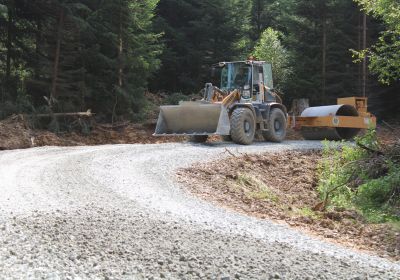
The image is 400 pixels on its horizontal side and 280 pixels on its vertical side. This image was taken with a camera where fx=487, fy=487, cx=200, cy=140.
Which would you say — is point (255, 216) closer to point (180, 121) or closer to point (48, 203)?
point (48, 203)

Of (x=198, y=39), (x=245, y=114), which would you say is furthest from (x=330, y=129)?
(x=198, y=39)

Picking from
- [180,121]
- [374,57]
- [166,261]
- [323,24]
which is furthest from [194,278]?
[323,24]

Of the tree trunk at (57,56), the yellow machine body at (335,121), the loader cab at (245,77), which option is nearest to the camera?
the loader cab at (245,77)

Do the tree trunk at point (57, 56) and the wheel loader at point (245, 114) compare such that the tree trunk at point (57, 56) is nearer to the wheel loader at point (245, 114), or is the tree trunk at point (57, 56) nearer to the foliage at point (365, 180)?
the wheel loader at point (245, 114)

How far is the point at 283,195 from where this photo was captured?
33.6ft

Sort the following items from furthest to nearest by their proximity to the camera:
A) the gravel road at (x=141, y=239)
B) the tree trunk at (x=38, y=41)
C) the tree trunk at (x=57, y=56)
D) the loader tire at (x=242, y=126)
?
the tree trunk at (x=38, y=41)
the tree trunk at (x=57, y=56)
the loader tire at (x=242, y=126)
the gravel road at (x=141, y=239)

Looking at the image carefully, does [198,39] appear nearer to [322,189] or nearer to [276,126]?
[276,126]

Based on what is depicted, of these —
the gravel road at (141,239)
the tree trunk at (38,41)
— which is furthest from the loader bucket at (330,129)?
the tree trunk at (38,41)

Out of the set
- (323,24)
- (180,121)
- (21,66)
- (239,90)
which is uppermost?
(323,24)

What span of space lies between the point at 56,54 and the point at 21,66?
332cm

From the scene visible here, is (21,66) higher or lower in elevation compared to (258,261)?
higher

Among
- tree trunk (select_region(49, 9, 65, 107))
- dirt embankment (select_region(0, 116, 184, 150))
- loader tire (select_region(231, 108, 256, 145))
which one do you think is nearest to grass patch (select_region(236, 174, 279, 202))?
loader tire (select_region(231, 108, 256, 145))

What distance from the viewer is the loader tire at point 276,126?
58.1 feet

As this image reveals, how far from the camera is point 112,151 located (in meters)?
12.8
